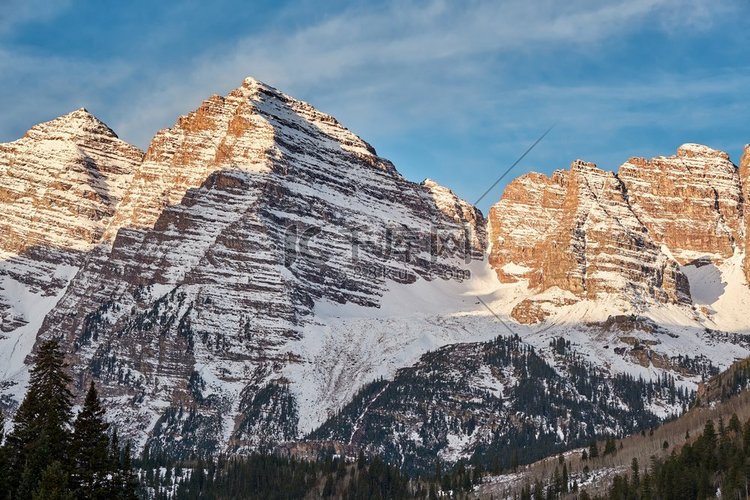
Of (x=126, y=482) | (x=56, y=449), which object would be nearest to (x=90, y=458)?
(x=56, y=449)

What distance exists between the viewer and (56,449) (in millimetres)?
112375

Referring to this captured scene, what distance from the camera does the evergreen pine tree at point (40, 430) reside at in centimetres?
10950

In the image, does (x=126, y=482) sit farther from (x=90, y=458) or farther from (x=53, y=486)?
(x=53, y=486)

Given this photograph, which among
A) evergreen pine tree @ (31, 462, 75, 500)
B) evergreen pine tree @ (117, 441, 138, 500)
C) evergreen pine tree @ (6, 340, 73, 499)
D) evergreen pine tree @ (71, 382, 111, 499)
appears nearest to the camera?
evergreen pine tree @ (31, 462, 75, 500)

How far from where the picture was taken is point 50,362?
4606 inches

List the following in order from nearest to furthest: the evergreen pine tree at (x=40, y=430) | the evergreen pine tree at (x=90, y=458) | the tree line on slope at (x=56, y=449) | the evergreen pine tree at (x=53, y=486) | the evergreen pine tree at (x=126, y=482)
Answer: the evergreen pine tree at (x=53, y=486) < the tree line on slope at (x=56, y=449) < the evergreen pine tree at (x=40, y=430) < the evergreen pine tree at (x=90, y=458) < the evergreen pine tree at (x=126, y=482)

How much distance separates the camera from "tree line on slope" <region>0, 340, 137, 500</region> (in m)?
109

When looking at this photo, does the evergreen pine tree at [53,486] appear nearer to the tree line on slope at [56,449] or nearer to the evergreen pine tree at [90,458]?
the tree line on slope at [56,449]

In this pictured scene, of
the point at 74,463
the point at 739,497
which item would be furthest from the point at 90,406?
the point at 739,497

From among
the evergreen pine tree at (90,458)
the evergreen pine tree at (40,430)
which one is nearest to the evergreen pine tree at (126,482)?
the evergreen pine tree at (90,458)

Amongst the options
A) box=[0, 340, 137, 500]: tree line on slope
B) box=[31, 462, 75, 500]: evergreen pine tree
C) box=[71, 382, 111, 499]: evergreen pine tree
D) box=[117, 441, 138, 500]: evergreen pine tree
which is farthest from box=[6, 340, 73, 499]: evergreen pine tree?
box=[117, 441, 138, 500]: evergreen pine tree

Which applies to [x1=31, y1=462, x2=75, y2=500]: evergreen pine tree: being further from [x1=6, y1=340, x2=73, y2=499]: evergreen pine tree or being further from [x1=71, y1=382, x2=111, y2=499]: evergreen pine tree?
[x1=71, y1=382, x2=111, y2=499]: evergreen pine tree

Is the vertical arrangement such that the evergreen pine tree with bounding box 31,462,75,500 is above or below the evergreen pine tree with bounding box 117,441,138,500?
below

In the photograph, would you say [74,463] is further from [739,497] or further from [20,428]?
[739,497]
